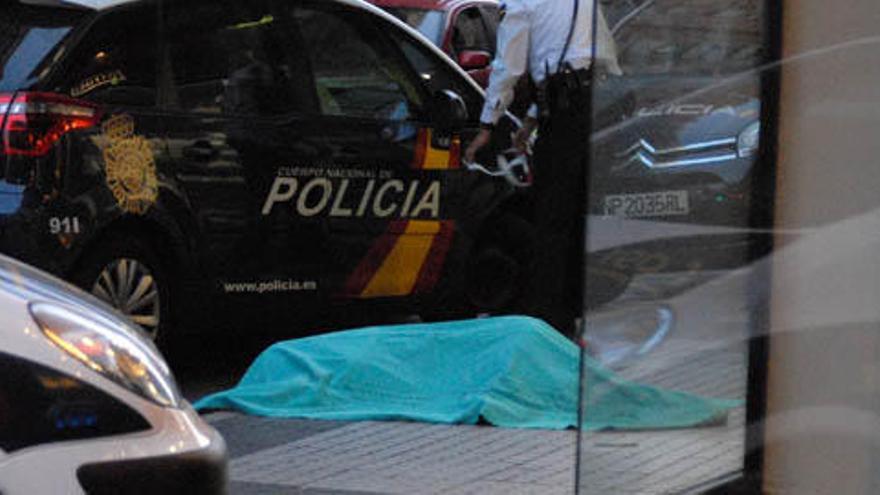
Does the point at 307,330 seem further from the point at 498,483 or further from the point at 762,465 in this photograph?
the point at 762,465

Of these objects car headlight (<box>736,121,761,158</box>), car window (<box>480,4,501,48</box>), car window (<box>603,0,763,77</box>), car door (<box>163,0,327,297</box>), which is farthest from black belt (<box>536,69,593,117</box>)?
car window (<box>480,4,501,48</box>)

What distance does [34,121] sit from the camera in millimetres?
7258

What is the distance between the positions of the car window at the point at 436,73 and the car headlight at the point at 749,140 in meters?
4.84

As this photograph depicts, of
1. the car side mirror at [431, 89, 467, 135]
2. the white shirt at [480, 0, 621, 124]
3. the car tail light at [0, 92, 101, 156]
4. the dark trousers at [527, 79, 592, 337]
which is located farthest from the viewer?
the car side mirror at [431, 89, 467, 135]

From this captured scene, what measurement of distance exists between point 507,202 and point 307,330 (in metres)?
1.35

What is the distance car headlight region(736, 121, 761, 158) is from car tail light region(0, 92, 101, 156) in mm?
3742

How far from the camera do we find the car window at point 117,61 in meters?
7.50

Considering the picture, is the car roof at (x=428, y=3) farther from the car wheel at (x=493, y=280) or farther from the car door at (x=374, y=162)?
the car door at (x=374, y=162)

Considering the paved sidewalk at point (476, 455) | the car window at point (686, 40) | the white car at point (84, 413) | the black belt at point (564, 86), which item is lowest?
the paved sidewalk at point (476, 455)

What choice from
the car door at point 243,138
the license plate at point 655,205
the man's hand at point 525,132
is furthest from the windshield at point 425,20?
the license plate at point 655,205

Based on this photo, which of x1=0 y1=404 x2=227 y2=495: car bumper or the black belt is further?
the black belt

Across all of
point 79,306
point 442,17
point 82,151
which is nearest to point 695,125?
point 79,306

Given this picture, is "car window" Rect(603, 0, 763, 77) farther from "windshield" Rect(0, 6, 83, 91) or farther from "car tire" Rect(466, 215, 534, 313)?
"car tire" Rect(466, 215, 534, 313)

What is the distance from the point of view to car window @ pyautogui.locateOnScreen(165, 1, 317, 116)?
798 cm
